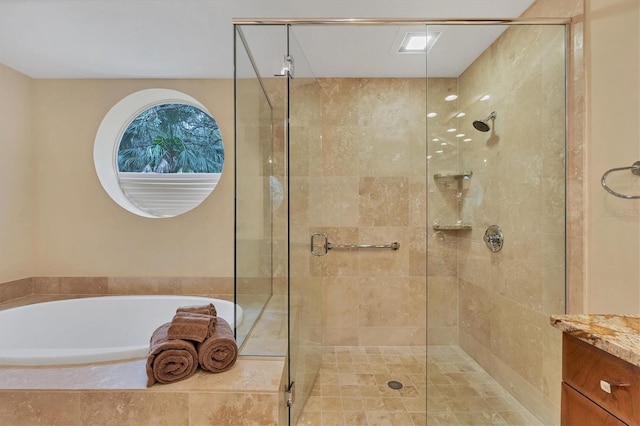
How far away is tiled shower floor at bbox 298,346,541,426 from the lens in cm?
154

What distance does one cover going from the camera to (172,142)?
2646 millimetres

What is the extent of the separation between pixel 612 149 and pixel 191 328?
197 centimetres

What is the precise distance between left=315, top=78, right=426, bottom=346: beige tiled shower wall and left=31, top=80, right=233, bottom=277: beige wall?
3.02 feet

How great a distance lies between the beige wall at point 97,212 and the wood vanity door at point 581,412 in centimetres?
218

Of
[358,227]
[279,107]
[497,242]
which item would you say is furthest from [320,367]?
[279,107]

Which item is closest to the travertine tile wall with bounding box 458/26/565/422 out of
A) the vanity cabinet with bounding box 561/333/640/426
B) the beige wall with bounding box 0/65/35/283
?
the vanity cabinet with bounding box 561/333/640/426

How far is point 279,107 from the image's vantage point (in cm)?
161

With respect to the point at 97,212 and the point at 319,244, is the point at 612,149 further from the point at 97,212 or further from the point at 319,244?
the point at 97,212

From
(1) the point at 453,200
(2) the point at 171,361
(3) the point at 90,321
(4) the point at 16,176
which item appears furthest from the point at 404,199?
(4) the point at 16,176

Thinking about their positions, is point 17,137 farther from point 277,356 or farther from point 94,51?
point 277,356

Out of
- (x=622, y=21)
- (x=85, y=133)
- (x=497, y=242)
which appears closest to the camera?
(x=622, y=21)

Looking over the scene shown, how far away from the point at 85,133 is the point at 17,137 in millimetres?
461

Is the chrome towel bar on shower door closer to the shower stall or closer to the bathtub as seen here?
the shower stall

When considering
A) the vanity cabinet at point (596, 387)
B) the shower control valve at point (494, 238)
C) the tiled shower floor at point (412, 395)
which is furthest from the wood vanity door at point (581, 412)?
the shower control valve at point (494, 238)
